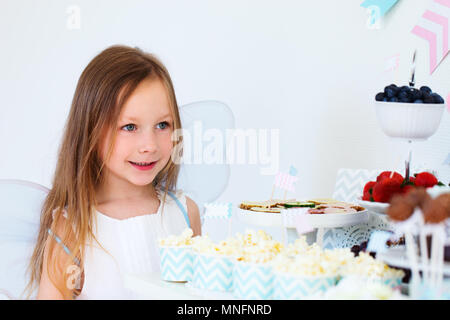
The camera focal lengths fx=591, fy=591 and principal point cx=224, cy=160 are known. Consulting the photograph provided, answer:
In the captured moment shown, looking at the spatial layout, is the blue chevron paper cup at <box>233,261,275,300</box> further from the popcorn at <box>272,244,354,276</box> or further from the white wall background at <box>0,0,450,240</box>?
the white wall background at <box>0,0,450,240</box>

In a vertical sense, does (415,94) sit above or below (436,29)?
below

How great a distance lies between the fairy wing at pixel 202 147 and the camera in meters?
2.01

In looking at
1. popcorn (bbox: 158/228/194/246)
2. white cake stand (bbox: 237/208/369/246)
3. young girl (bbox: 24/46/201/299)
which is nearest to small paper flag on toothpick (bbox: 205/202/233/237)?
popcorn (bbox: 158/228/194/246)

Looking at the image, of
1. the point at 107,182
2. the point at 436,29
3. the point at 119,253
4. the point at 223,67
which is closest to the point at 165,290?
the point at 119,253

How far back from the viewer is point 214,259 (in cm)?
99

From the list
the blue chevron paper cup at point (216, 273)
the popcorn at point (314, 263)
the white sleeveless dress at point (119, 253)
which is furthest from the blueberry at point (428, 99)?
the white sleeveless dress at point (119, 253)

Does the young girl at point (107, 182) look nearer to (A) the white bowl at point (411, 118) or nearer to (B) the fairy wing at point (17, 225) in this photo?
(B) the fairy wing at point (17, 225)

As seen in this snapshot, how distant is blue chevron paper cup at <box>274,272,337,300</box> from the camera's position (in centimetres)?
87

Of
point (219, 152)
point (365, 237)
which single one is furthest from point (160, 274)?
point (219, 152)

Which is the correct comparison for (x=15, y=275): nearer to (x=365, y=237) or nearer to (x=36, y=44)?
(x=365, y=237)

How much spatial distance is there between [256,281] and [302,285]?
0.08m

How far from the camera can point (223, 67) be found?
2691mm

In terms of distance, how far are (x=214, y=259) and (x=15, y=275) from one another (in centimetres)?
78

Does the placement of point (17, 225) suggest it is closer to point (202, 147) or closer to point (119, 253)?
point (119, 253)
